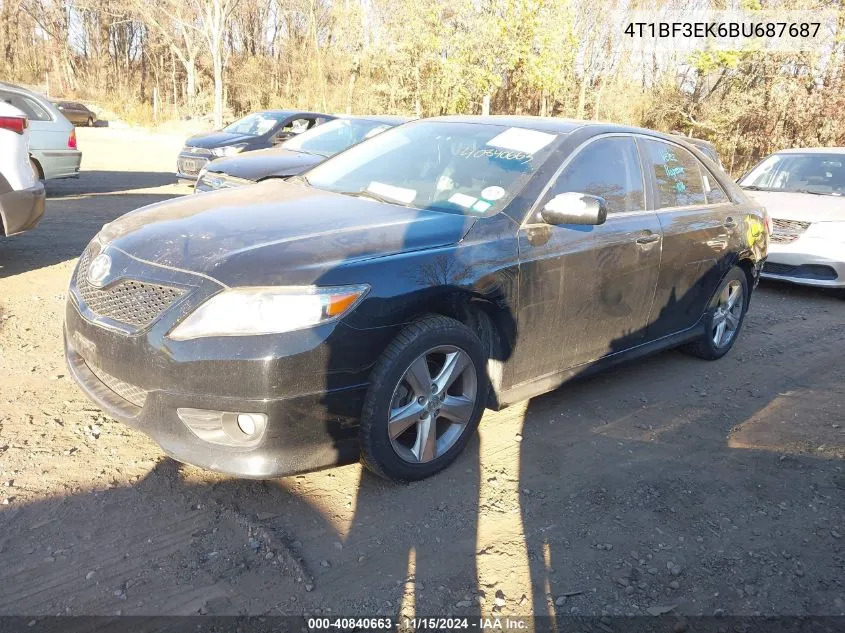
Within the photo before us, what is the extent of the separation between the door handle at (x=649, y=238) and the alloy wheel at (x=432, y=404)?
1.51m

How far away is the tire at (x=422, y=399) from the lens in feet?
9.61

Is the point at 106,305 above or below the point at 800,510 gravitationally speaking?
above

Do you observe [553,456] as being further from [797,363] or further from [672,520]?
Answer: [797,363]

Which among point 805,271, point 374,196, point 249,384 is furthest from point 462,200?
point 805,271

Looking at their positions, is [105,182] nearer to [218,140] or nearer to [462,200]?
[218,140]

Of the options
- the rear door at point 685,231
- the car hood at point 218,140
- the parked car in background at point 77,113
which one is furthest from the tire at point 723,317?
the parked car in background at point 77,113

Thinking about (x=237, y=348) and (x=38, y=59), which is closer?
(x=237, y=348)

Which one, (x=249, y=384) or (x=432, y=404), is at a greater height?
(x=249, y=384)

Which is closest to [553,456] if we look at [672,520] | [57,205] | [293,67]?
[672,520]

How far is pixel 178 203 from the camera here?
12.1 ft

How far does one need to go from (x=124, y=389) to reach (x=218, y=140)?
376 inches

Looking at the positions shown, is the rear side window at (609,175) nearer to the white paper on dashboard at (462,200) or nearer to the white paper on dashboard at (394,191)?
the white paper on dashboard at (462,200)

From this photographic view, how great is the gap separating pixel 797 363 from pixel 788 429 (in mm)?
1465

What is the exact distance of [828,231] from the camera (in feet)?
25.1
